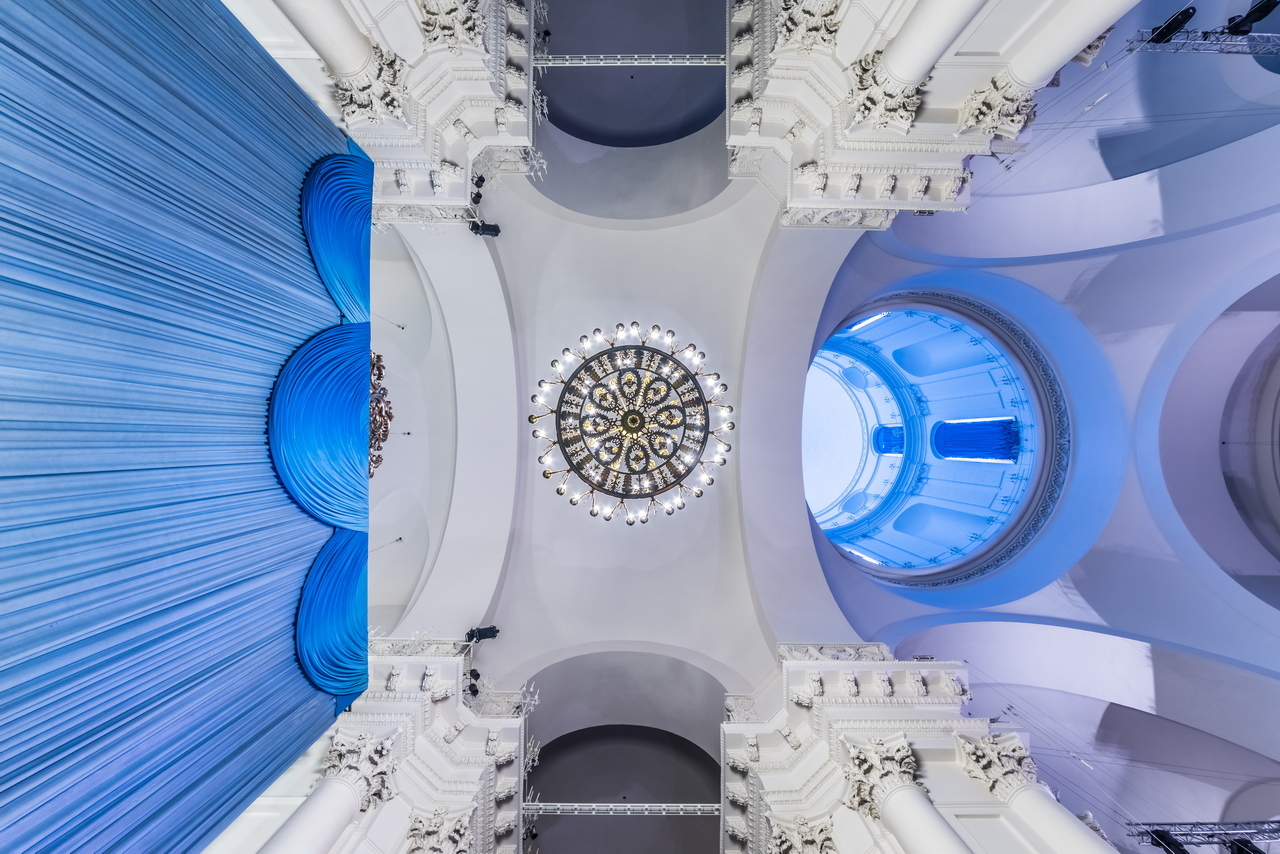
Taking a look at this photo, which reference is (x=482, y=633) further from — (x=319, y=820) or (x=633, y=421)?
(x=633, y=421)

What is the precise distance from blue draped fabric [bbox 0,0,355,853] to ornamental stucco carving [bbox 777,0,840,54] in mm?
4203

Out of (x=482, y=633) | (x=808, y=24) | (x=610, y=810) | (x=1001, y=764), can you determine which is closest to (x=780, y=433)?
(x=1001, y=764)

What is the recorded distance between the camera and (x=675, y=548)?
8203mm

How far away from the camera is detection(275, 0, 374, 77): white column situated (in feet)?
13.4

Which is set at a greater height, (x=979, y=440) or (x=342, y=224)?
(x=342, y=224)

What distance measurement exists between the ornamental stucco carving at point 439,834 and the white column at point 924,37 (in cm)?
748

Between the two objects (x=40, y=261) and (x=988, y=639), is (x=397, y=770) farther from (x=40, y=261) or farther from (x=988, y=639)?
(x=988, y=639)

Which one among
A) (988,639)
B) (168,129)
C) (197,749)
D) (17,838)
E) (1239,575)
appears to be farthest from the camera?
(988,639)

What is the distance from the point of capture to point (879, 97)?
15.3 ft

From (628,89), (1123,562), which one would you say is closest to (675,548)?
(1123,562)

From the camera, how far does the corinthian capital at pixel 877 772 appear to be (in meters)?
4.63

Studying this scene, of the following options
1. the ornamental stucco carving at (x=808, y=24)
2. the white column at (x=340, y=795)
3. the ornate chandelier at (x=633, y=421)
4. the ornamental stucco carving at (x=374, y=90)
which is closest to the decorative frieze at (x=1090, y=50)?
the ornamental stucco carving at (x=808, y=24)

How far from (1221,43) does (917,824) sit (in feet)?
24.2

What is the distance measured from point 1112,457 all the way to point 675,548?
5808 millimetres
